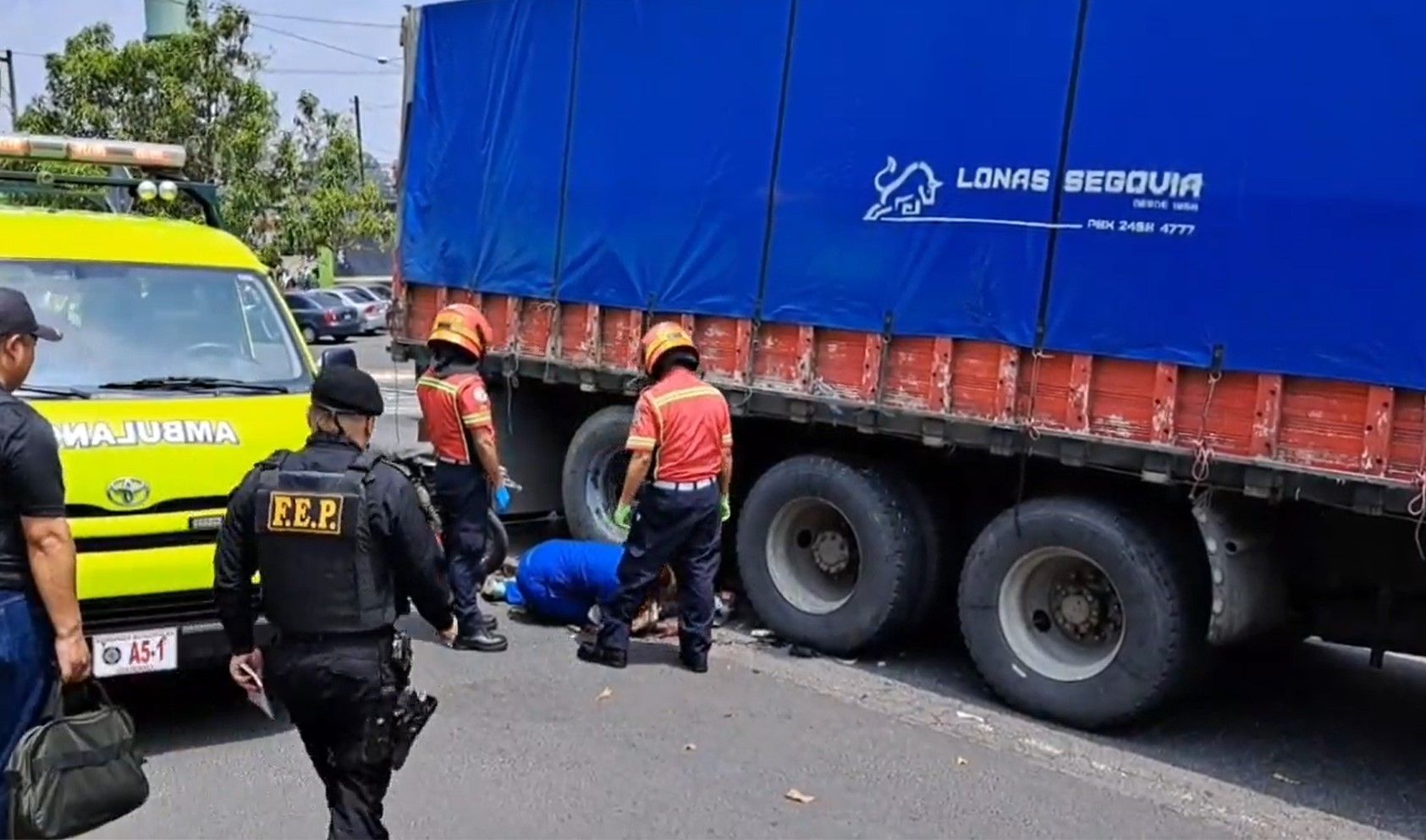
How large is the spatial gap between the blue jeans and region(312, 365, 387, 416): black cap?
0.96 m

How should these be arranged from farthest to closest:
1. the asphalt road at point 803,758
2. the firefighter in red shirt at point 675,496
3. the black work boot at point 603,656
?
the black work boot at point 603,656, the firefighter in red shirt at point 675,496, the asphalt road at point 803,758

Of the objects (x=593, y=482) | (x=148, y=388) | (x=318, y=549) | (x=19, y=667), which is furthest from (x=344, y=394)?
(x=593, y=482)

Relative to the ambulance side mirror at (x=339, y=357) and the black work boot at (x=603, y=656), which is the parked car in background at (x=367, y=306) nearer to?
the black work boot at (x=603, y=656)

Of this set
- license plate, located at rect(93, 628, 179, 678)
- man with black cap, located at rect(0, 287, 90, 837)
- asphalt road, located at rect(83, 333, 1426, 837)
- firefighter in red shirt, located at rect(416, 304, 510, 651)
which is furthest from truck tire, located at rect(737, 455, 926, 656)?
man with black cap, located at rect(0, 287, 90, 837)

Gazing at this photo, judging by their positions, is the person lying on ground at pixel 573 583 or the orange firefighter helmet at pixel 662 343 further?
the person lying on ground at pixel 573 583

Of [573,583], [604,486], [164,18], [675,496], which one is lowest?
[573,583]

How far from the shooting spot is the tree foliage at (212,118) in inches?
700

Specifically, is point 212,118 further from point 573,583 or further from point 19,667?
point 19,667

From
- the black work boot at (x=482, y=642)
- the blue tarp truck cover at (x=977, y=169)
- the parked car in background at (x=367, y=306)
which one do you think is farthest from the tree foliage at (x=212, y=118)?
the parked car in background at (x=367, y=306)

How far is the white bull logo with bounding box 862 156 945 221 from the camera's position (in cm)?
659

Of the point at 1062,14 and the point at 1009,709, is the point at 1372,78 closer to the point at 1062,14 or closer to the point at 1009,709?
the point at 1062,14

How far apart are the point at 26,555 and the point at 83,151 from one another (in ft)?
14.2

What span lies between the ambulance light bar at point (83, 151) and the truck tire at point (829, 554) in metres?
3.79

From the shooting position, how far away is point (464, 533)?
288 inches
